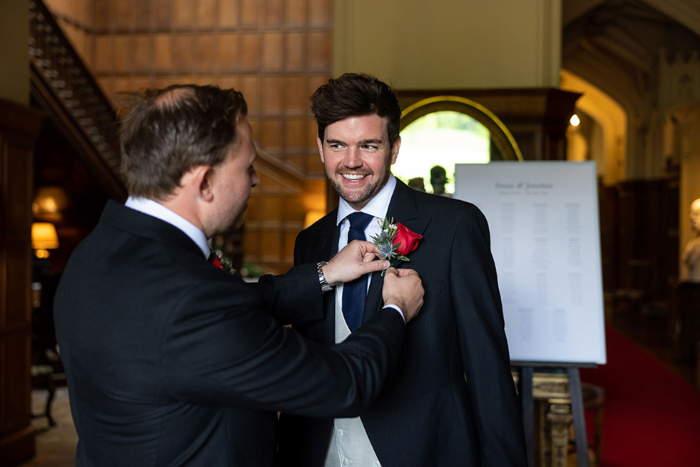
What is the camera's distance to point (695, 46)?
10297 millimetres

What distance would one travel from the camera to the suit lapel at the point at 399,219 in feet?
5.99

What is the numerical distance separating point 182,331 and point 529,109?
172 inches

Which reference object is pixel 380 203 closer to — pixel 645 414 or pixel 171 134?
pixel 171 134

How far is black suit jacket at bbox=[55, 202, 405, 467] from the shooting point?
1263 millimetres

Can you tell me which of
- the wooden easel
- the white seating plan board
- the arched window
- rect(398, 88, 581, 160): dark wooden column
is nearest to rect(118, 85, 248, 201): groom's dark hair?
the white seating plan board

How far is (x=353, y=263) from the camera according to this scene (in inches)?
73.0

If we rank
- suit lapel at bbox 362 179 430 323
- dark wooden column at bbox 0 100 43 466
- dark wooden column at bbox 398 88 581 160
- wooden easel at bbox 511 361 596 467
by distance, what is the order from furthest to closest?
dark wooden column at bbox 398 88 581 160 < dark wooden column at bbox 0 100 43 466 < wooden easel at bbox 511 361 596 467 < suit lapel at bbox 362 179 430 323

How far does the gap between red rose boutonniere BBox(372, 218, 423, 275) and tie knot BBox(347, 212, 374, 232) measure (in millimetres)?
208

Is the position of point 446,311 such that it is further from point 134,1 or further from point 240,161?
point 134,1

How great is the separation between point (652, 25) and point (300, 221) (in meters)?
6.87

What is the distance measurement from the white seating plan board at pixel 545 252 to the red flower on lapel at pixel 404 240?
1.63 m

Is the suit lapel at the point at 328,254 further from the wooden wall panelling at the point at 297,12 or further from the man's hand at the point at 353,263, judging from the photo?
the wooden wall panelling at the point at 297,12

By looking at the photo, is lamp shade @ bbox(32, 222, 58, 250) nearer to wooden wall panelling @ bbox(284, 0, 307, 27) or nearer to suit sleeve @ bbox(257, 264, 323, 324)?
wooden wall panelling @ bbox(284, 0, 307, 27)

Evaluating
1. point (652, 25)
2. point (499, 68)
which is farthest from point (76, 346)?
point (652, 25)
